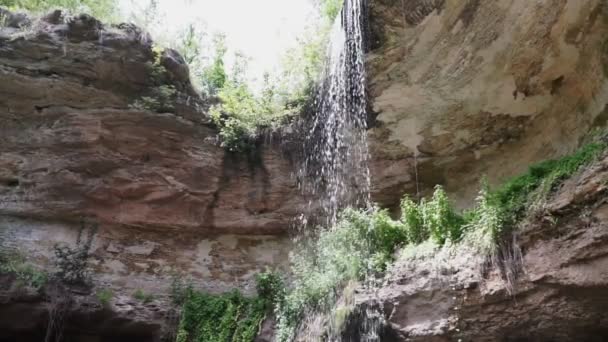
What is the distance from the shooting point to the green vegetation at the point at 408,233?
5211mm

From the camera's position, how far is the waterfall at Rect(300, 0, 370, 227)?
920 cm

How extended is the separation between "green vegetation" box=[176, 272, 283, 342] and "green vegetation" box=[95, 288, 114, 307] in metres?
1.07

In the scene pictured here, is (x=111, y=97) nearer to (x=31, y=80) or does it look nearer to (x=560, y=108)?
(x=31, y=80)

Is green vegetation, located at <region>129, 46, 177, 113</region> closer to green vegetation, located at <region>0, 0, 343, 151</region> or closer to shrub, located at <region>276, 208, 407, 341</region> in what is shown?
green vegetation, located at <region>0, 0, 343, 151</region>

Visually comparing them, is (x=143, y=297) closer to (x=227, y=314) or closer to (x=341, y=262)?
(x=227, y=314)

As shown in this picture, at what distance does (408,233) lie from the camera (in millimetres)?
6707

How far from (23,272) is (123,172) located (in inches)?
83.0

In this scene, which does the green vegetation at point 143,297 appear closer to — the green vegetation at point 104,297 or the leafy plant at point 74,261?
the green vegetation at point 104,297

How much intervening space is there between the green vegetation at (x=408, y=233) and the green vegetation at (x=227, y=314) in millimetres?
370

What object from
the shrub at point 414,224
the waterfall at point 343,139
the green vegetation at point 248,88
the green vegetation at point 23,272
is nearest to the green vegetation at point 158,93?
the green vegetation at point 248,88

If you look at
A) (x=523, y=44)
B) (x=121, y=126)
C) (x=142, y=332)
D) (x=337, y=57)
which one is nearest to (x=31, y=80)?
(x=121, y=126)

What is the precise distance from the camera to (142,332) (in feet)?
26.8

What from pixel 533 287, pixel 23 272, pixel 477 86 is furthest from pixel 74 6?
pixel 533 287

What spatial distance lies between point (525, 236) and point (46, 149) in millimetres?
7244
